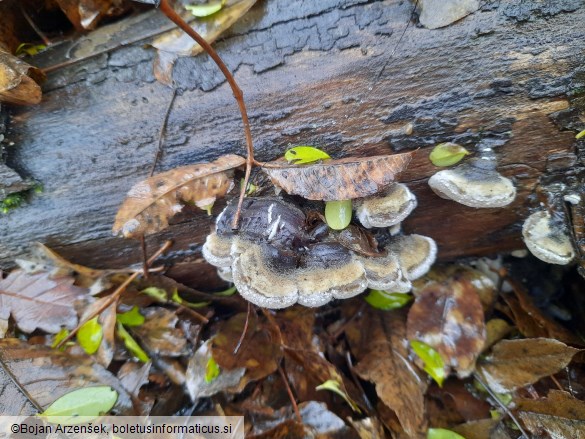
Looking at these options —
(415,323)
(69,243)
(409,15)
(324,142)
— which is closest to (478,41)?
(409,15)

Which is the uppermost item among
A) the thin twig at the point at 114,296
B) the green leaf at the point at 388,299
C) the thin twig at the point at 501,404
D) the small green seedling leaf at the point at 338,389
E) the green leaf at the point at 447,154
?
the green leaf at the point at 447,154

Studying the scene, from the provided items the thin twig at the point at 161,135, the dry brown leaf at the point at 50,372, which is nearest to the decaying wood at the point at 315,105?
the thin twig at the point at 161,135

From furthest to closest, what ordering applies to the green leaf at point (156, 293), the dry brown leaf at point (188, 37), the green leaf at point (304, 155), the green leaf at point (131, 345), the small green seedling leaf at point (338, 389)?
the green leaf at point (156, 293)
the green leaf at point (131, 345)
the small green seedling leaf at point (338, 389)
the dry brown leaf at point (188, 37)
the green leaf at point (304, 155)

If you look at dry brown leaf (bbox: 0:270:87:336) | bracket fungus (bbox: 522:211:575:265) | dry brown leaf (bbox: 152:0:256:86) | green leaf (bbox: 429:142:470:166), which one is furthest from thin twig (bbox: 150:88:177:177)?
bracket fungus (bbox: 522:211:575:265)

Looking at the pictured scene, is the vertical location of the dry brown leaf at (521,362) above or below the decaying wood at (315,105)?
below

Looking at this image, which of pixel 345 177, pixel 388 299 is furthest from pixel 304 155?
pixel 388 299

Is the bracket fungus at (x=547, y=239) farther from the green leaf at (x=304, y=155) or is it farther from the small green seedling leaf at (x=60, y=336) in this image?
the small green seedling leaf at (x=60, y=336)

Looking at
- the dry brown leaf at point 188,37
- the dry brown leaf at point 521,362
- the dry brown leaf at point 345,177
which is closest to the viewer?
the dry brown leaf at point 345,177

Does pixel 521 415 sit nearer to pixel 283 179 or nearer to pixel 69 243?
pixel 283 179
